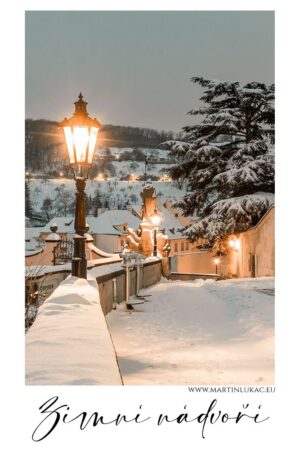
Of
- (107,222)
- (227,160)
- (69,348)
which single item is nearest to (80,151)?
(69,348)

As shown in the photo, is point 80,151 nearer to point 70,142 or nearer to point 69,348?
point 70,142

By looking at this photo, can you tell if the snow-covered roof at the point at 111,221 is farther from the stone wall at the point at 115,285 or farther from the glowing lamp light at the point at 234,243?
the stone wall at the point at 115,285

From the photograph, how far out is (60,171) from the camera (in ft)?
37.0

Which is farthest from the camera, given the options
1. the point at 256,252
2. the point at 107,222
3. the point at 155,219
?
the point at 107,222

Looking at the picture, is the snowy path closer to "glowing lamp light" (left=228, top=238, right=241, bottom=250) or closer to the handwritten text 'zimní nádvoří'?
the handwritten text 'zimní nádvoří'

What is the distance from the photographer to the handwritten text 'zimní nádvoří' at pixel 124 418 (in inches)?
163

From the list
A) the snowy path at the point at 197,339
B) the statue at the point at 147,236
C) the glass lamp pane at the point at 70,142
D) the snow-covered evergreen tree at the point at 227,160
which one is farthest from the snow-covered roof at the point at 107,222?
the glass lamp pane at the point at 70,142

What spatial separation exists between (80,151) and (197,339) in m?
3.40

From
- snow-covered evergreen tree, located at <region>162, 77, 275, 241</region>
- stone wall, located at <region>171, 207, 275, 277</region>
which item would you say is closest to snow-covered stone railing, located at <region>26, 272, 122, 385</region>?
stone wall, located at <region>171, 207, 275, 277</region>

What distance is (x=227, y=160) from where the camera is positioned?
21.5 metres

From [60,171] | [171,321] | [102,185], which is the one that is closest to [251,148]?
[60,171]
